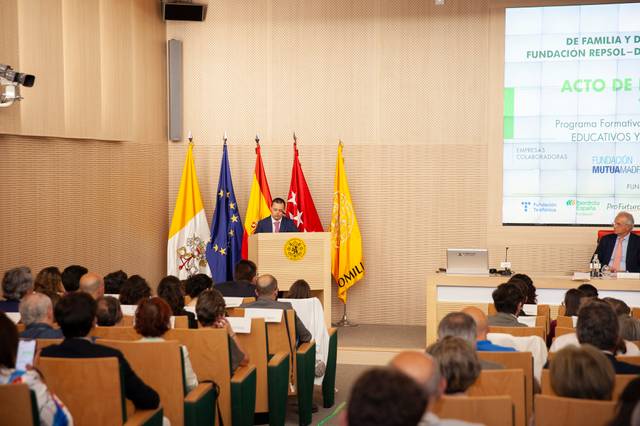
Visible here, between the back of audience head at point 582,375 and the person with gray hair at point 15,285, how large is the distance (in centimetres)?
374

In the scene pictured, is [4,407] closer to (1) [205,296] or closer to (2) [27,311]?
(2) [27,311]

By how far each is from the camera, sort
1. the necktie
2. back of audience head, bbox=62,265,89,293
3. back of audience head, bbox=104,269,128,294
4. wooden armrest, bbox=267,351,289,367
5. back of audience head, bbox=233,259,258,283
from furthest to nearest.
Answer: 1. the necktie
2. back of audience head, bbox=233,259,258,283
3. back of audience head, bbox=104,269,128,294
4. back of audience head, bbox=62,265,89,293
5. wooden armrest, bbox=267,351,289,367

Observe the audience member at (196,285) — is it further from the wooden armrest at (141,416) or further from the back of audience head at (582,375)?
the back of audience head at (582,375)

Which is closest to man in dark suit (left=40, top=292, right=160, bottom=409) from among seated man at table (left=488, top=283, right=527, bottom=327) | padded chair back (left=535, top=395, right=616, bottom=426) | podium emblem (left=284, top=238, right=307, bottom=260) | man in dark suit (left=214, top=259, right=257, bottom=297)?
padded chair back (left=535, top=395, right=616, bottom=426)

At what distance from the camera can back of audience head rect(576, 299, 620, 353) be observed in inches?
150

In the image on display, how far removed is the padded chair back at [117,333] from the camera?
4414mm

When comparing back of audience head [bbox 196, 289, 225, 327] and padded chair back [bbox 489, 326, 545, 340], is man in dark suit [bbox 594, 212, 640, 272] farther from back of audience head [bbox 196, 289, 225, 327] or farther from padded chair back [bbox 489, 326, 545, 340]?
back of audience head [bbox 196, 289, 225, 327]

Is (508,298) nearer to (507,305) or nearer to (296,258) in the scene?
(507,305)

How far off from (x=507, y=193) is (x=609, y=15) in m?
2.29

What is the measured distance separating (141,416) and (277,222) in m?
5.73

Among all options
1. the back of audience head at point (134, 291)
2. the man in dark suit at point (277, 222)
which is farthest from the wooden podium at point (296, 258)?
the back of audience head at point (134, 291)

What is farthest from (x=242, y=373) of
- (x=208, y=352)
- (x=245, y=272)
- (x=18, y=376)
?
(x=245, y=272)

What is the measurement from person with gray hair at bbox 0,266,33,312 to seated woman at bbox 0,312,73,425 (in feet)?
7.85

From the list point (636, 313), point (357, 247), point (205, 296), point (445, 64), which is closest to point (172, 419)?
point (205, 296)
